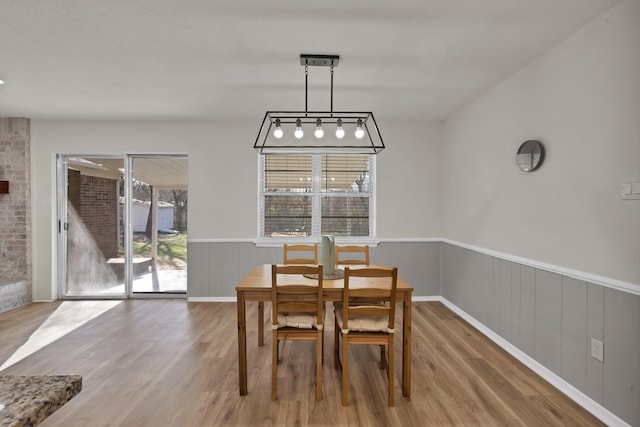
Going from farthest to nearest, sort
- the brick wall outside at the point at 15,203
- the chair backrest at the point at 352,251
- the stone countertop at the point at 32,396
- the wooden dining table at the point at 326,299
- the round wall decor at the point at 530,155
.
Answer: the brick wall outside at the point at 15,203
the chair backrest at the point at 352,251
the round wall decor at the point at 530,155
the wooden dining table at the point at 326,299
the stone countertop at the point at 32,396

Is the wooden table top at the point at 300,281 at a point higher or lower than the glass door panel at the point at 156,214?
lower

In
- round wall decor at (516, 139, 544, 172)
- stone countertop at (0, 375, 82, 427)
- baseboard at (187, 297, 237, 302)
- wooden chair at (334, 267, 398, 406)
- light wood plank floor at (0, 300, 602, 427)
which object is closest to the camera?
stone countertop at (0, 375, 82, 427)

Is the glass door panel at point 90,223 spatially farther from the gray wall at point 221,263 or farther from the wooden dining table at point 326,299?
the wooden dining table at point 326,299

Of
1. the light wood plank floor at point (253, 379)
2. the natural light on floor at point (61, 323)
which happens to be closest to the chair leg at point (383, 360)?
the light wood plank floor at point (253, 379)

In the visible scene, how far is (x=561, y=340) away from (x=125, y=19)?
3815 mm

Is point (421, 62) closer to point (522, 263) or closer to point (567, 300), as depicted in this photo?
point (522, 263)

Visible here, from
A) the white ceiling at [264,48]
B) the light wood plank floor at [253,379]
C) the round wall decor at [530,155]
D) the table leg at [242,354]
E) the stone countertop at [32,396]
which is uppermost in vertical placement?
the white ceiling at [264,48]

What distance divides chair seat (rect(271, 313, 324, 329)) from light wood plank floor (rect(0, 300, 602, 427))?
1.59 ft

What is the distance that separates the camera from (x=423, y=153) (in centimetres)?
480

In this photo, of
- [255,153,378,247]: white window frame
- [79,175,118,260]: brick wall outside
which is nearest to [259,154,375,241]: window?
[255,153,378,247]: white window frame

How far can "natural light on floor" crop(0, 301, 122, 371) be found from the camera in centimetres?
308

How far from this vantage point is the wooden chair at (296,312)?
7.50ft

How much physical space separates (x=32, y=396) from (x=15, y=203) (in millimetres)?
5349

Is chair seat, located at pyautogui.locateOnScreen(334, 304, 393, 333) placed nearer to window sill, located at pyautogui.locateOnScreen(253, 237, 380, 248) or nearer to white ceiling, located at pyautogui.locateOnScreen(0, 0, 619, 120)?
white ceiling, located at pyautogui.locateOnScreen(0, 0, 619, 120)
